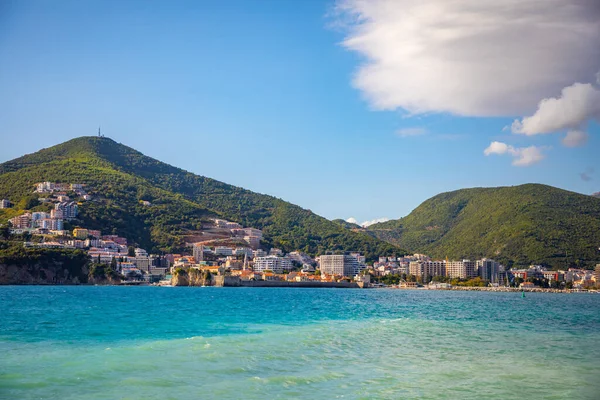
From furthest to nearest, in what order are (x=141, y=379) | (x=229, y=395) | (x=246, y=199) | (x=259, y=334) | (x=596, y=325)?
(x=246, y=199) → (x=596, y=325) → (x=259, y=334) → (x=141, y=379) → (x=229, y=395)

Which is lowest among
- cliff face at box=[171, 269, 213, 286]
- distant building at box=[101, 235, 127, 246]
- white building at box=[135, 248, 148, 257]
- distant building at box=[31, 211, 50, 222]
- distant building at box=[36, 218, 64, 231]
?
cliff face at box=[171, 269, 213, 286]

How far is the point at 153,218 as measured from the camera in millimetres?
107312

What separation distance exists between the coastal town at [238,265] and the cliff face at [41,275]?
4.46 meters

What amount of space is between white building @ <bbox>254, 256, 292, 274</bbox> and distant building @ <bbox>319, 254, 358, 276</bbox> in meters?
8.44

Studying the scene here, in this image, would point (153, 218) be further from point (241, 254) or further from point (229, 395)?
point (229, 395)

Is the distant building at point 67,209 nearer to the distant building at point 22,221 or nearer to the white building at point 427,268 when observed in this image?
the distant building at point 22,221

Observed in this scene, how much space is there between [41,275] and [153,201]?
147 ft

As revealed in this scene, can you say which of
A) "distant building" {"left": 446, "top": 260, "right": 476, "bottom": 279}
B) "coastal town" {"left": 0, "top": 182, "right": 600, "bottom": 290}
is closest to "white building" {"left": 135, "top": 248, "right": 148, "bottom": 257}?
"coastal town" {"left": 0, "top": 182, "right": 600, "bottom": 290}

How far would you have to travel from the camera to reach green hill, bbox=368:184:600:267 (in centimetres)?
11144

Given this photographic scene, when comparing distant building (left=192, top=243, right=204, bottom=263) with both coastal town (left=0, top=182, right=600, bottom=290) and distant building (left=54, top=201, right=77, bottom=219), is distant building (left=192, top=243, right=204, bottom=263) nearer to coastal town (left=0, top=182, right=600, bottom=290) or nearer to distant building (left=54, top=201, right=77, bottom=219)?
coastal town (left=0, top=182, right=600, bottom=290)

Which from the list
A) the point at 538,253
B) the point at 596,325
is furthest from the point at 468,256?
the point at 596,325

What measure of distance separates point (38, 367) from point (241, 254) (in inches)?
4021

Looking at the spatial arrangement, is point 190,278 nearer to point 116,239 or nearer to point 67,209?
point 116,239

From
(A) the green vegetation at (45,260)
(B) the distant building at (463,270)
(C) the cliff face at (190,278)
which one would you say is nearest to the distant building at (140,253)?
(C) the cliff face at (190,278)
